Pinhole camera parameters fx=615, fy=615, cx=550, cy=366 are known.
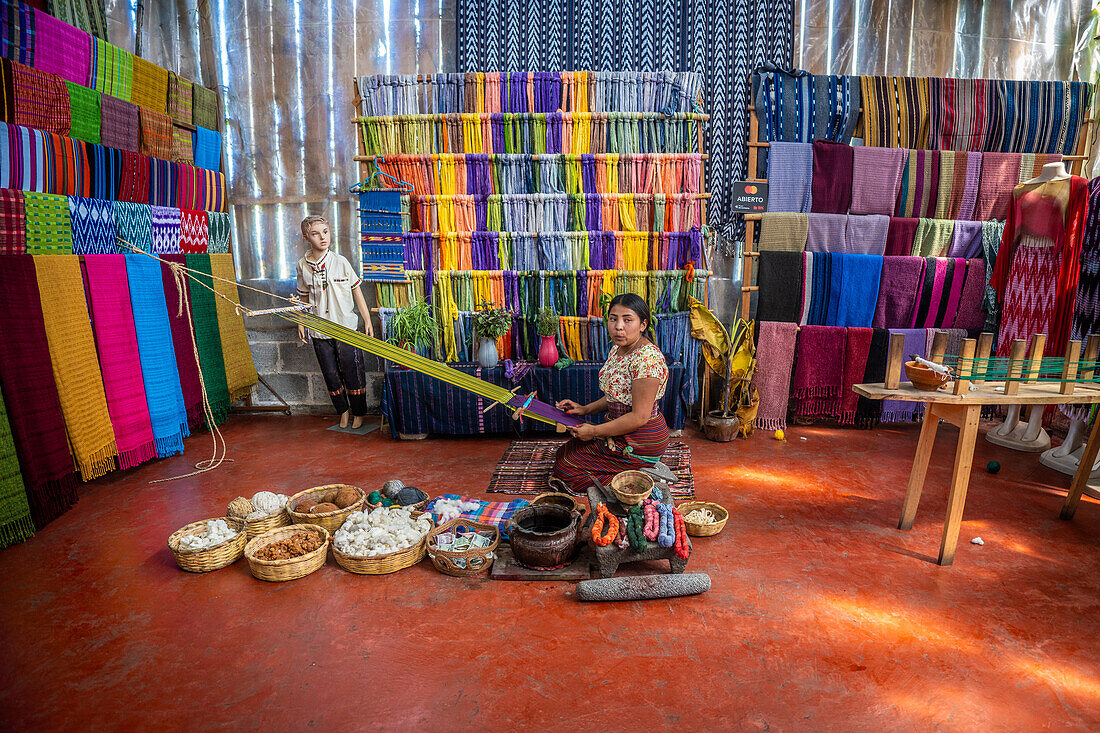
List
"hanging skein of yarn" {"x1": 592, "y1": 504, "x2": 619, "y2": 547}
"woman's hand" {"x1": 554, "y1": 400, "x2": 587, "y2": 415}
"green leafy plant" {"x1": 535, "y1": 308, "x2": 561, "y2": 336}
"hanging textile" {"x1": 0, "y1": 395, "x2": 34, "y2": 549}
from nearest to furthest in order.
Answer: "hanging skein of yarn" {"x1": 592, "y1": 504, "x2": 619, "y2": 547} → "hanging textile" {"x1": 0, "y1": 395, "x2": 34, "y2": 549} → "woman's hand" {"x1": 554, "y1": 400, "x2": 587, "y2": 415} → "green leafy plant" {"x1": 535, "y1": 308, "x2": 561, "y2": 336}

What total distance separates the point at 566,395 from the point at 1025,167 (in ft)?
14.1

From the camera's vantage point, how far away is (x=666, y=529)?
278 cm

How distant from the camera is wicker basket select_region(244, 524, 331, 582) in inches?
112

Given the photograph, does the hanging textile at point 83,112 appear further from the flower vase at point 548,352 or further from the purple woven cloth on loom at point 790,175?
the purple woven cloth on loom at point 790,175

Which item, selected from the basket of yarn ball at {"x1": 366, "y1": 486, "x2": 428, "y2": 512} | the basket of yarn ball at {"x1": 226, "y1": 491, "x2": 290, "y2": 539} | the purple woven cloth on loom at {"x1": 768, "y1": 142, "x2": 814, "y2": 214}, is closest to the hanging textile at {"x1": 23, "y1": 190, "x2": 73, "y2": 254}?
the basket of yarn ball at {"x1": 226, "y1": 491, "x2": 290, "y2": 539}

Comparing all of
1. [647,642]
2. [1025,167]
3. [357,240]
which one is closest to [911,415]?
[1025,167]

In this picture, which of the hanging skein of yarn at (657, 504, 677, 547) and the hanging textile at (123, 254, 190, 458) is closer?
the hanging skein of yarn at (657, 504, 677, 547)

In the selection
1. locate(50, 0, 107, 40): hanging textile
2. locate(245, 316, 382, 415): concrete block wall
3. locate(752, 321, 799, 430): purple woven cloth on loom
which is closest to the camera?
locate(50, 0, 107, 40): hanging textile

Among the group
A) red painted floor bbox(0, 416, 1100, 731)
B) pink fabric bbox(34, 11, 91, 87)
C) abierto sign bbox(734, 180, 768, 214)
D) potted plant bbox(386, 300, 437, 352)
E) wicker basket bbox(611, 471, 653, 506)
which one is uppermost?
pink fabric bbox(34, 11, 91, 87)

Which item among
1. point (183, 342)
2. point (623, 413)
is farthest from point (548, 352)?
point (183, 342)

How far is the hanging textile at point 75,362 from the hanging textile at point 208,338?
0.99 metres

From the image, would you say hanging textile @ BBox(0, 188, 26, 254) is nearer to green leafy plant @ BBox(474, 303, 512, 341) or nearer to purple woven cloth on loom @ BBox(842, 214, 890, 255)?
green leafy plant @ BBox(474, 303, 512, 341)

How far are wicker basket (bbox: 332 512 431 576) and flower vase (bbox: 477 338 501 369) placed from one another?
2119 millimetres

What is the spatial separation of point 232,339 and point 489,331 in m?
2.29
